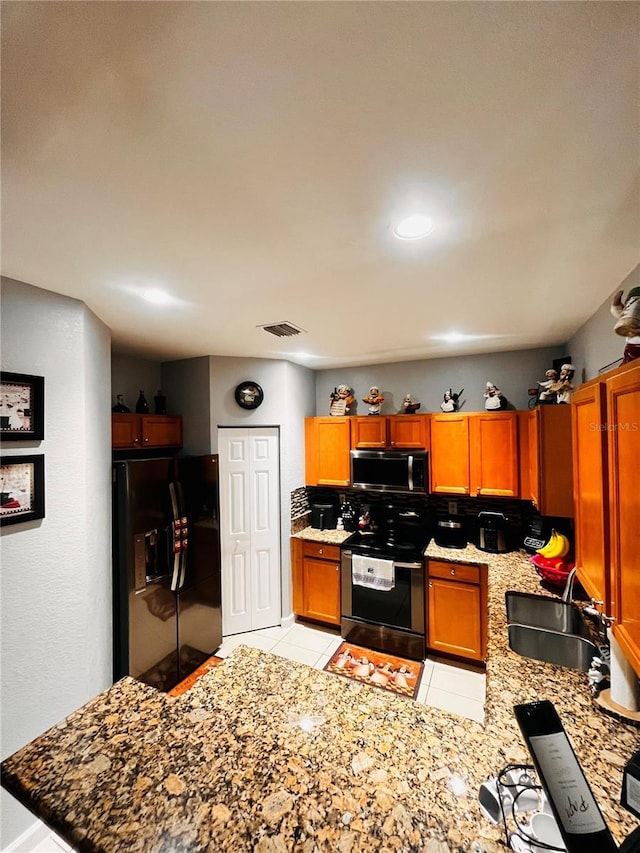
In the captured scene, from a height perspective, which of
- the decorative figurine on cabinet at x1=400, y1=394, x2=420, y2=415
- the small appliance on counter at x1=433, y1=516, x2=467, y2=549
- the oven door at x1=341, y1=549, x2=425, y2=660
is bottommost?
the oven door at x1=341, y1=549, x2=425, y2=660

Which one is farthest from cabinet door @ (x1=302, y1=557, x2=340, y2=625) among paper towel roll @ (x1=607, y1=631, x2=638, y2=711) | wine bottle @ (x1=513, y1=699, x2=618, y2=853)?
wine bottle @ (x1=513, y1=699, x2=618, y2=853)

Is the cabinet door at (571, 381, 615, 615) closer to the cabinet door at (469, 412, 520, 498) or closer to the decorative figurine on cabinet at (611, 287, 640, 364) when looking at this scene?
the decorative figurine on cabinet at (611, 287, 640, 364)

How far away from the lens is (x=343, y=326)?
237 cm

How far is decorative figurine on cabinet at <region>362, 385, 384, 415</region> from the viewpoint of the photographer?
3521 millimetres

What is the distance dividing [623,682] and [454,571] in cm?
168

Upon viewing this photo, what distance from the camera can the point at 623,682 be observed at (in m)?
1.16

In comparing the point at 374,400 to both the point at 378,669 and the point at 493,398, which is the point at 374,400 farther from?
the point at 378,669

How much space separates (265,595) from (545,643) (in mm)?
2456

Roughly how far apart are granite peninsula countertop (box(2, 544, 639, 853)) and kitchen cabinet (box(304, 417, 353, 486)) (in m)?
2.36

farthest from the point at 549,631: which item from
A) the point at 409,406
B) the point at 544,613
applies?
the point at 409,406

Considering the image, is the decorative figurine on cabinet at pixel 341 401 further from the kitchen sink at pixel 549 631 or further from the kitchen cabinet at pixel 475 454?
the kitchen sink at pixel 549 631

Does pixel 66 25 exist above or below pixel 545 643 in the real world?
above

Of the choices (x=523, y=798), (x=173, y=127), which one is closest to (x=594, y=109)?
(x=173, y=127)

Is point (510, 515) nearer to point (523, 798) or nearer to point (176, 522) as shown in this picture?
point (523, 798)
